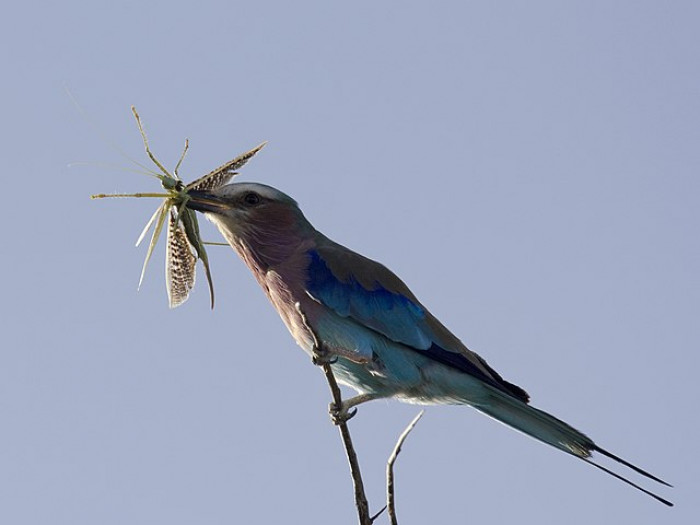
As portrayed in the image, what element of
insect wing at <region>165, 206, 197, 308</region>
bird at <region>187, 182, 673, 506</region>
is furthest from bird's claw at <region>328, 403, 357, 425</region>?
insect wing at <region>165, 206, 197, 308</region>

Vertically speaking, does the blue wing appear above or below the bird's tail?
above

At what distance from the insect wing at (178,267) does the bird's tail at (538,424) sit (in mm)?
1659

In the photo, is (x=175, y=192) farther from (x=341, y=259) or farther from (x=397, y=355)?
(x=397, y=355)

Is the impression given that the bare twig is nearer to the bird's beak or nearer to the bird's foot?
the bird's foot

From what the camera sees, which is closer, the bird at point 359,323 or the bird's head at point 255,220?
the bird at point 359,323

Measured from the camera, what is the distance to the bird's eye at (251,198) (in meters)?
5.67

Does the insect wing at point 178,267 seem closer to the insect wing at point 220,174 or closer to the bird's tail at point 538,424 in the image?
the insect wing at point 220,174

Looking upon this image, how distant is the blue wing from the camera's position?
18.0ft

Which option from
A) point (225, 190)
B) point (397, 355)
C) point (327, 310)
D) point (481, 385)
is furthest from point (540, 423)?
point (225, 190)

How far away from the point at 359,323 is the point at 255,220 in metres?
0.78

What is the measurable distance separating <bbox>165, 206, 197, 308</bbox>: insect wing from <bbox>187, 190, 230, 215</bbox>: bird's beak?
0.18 m

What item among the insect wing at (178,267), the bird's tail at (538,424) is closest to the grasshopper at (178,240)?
the insect wing at (178,267)

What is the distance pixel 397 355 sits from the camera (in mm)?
5473

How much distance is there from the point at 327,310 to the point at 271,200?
2.30 feet
